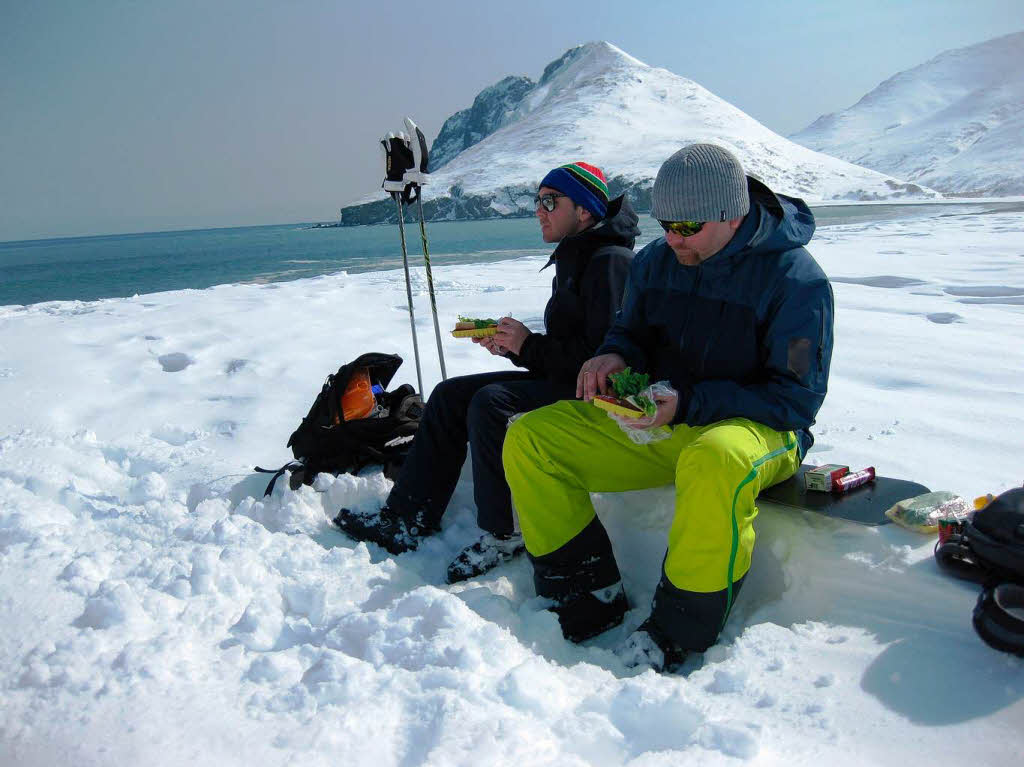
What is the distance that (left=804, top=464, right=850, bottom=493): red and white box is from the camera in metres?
2.42

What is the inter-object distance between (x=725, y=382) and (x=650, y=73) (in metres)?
152

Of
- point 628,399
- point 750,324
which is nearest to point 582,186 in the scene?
point 750,324

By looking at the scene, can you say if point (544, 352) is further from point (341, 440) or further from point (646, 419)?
point (341, 440)

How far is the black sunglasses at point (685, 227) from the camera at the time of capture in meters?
2.25

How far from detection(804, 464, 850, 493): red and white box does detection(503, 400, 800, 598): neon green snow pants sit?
0.07 m

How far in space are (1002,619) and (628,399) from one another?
1.05 m

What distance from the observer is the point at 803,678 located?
5.69 ft

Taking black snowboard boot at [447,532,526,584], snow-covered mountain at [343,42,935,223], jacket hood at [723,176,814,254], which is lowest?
black snowboard boot at [447,532,526,584]

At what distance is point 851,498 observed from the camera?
239 cm

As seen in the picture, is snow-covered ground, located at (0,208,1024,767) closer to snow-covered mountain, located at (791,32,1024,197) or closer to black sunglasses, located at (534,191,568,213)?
black sunglasses, located at (534,191,568,213)

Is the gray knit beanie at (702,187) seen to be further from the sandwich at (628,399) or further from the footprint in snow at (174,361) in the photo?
the footprint in snow at (174,361)

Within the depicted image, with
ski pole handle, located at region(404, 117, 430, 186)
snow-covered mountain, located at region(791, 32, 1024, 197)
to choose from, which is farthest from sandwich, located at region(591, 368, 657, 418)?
snow-covered mountain, located at region(791, 32, 1024, 197)

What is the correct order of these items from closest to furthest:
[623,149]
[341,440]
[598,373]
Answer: [598,373], [341,440], [623,149]

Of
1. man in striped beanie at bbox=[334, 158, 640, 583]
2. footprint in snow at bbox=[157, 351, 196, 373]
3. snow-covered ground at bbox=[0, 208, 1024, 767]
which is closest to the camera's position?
snow-covered ground at bbox=[0, 208, 1024, 767]
